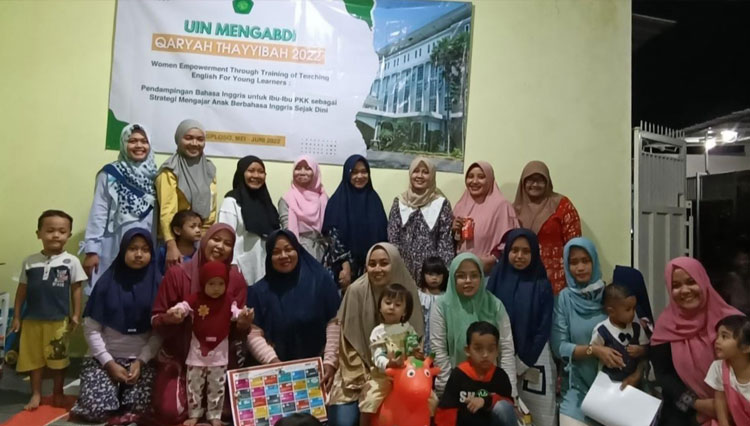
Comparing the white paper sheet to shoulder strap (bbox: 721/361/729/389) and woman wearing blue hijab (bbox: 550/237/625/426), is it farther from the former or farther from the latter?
shoulder strap (bbox: 721/361/729/389)

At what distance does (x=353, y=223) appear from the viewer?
328 centimetres

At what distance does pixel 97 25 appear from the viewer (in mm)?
3691

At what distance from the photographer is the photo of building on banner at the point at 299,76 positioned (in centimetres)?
368

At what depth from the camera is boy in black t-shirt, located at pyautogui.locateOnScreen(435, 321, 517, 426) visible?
2244mm

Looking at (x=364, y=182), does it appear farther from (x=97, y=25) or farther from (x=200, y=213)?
(x=97, y=25)

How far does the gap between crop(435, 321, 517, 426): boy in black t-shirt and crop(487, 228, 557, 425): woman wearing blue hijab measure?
0.38m

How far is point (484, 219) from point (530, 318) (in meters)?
0.80

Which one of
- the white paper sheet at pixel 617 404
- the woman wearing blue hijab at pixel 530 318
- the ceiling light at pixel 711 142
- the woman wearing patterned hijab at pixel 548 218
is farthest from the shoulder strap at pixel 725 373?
the ceiling light at pixel 711 142

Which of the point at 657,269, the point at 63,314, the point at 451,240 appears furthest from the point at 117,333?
the point at 657,269

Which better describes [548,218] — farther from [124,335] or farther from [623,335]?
[124,335]

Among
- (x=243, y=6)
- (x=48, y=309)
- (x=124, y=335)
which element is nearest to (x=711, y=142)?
(x=243, y=6)

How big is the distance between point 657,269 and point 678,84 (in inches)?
119

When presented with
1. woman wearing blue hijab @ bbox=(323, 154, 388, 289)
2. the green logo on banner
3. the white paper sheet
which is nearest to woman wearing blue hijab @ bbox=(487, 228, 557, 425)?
the white paper sheet

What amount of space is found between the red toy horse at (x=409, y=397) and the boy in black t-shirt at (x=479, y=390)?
13 cm
